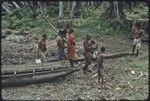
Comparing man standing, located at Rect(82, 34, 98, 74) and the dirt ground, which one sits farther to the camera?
man standing, located at Rect(82, 34, 98, 74)

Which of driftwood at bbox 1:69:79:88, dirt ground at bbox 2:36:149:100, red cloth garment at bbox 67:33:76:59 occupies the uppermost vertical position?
red cloth garment at bbox 67:33:76:59

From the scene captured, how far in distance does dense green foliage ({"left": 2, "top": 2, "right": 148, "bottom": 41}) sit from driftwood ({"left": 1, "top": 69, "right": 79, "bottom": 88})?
8.15 metres

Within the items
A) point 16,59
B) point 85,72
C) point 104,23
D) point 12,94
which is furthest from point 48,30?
point 12,94

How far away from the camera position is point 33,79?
47.2 feet

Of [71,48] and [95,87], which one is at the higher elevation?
[71,48]

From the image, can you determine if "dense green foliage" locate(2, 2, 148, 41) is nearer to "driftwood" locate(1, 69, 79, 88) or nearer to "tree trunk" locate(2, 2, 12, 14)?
"tree trunk" locate(2, 2, 12, 14)

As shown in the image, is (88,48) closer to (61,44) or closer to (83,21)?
(61,44)

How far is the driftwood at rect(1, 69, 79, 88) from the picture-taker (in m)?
14.1

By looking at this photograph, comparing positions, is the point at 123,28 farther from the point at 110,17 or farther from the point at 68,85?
the point at 68,85

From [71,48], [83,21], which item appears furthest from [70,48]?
[83,21]

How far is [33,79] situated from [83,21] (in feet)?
38.8

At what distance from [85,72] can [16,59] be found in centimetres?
387

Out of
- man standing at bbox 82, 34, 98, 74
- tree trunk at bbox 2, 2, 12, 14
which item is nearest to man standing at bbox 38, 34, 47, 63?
man standing at bbox 82, 34, 98, 74

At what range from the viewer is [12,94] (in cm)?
1376
